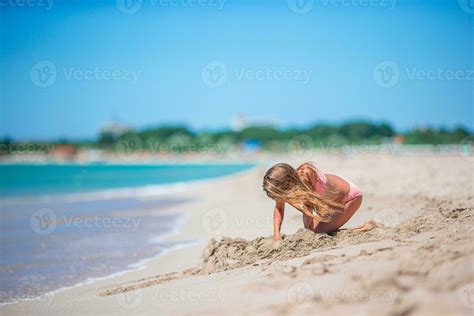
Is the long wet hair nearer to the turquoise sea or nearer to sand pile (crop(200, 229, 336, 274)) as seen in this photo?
sand pile (crop(200, 229, 336, 274))

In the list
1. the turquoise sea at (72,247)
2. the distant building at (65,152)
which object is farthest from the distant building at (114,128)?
the turquoise sea at (72,247)

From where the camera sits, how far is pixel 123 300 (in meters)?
4.83

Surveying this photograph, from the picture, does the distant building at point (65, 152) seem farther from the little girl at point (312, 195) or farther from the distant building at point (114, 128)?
the little girl at point (312, 195)

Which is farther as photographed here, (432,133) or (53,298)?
(432,133)

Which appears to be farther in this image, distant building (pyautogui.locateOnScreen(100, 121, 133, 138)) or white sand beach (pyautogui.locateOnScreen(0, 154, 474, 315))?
distant building (pyautogui.locateOnScreen(100, 121, 133, 138))

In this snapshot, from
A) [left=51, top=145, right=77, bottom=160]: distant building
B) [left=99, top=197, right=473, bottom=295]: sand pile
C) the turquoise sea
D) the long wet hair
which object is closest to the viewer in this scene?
[left=99, top=197, right=473, bottom=295]: sand pile

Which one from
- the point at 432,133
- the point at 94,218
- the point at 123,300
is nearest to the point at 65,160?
the point at 432,133

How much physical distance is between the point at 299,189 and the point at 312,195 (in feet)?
0.53

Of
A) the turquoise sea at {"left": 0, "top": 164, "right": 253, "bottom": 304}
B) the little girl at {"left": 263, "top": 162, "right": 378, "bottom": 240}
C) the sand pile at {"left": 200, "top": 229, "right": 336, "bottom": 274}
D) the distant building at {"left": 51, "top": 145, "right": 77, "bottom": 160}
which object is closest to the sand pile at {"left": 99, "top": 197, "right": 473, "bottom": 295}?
the sand pile at {"left": 200, "top": 229, "right": 336, "bottom": 274}

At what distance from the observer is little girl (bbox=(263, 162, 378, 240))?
538cm

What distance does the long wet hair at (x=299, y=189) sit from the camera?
5.36 m

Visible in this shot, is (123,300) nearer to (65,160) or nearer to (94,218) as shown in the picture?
(94,218)

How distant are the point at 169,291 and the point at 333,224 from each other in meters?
2.09

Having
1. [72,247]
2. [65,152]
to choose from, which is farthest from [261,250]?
[65,152]
